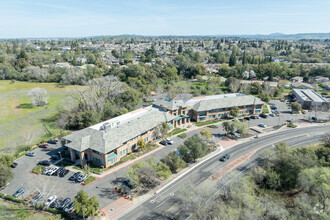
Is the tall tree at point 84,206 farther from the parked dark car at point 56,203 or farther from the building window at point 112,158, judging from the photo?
the building window at point 112,158

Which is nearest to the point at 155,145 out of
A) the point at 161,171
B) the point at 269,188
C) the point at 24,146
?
the point at 161,171

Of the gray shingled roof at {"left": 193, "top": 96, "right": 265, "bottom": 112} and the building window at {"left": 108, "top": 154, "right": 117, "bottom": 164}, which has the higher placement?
the gray shingled roof at {"left": 193, "top": 96, "right": 265, "bottom": 112}

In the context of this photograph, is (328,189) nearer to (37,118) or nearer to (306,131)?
(306,131)

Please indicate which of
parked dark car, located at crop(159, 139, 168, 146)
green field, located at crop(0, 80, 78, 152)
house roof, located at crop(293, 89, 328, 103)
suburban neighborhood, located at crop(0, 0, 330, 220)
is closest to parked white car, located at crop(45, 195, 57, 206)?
suburban neighborhood, located at crop(0, 0, 330, 220)

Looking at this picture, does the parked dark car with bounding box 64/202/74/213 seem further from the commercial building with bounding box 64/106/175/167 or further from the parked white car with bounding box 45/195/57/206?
the commercial building with bounding box 64/106/175/167

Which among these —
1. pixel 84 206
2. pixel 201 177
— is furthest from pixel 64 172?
pixel 201 177

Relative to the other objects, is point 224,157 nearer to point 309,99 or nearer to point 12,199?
point 12,199
